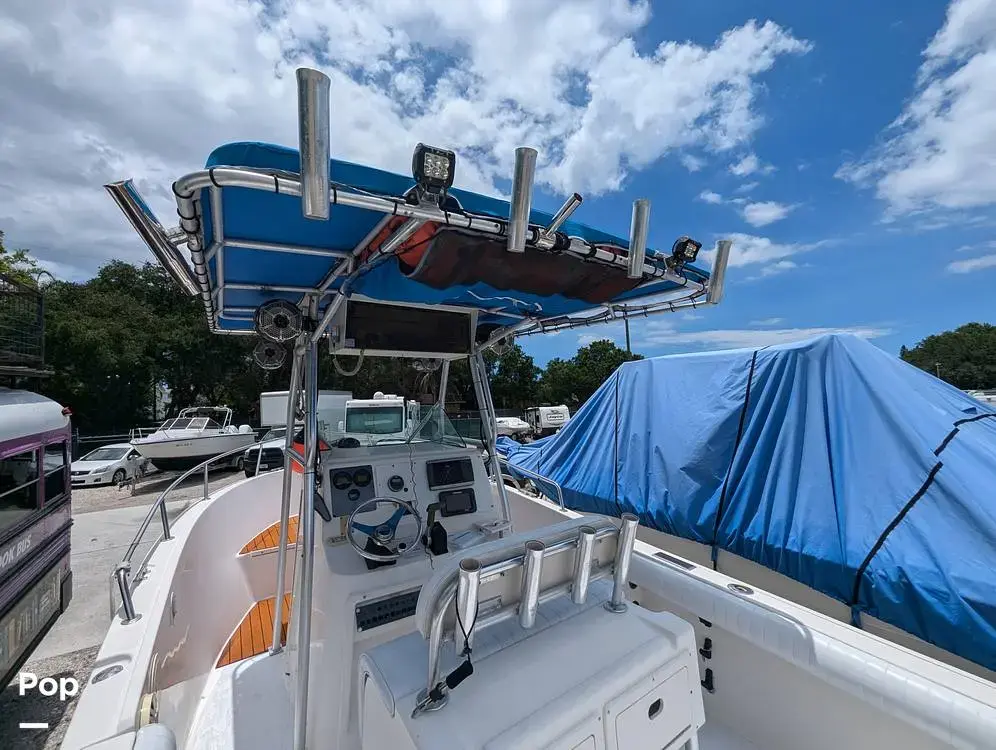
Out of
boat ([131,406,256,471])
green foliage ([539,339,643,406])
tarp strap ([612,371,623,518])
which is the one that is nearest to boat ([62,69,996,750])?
tarp strap ([612,371,623,518])

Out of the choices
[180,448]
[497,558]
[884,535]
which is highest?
[497,558]

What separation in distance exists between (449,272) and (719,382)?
11.9 feet

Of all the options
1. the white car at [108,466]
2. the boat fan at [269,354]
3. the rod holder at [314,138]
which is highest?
the rod holder at [314,138]

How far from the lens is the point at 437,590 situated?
1270mm

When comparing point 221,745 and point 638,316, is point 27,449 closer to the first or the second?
point 221,745

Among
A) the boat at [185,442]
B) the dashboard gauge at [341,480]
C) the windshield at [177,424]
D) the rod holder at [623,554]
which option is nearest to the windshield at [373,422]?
the dashboard gauge at [341,480]

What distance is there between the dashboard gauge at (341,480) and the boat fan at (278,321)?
796 mm

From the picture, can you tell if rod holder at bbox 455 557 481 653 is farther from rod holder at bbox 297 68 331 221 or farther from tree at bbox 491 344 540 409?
tree at bbox 491 344 540 409

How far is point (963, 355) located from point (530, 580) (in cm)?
7671

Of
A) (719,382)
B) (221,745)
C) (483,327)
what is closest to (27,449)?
(221,745)

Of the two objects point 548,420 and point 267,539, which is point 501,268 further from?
point 548,420

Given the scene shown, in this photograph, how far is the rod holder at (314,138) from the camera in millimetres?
1008

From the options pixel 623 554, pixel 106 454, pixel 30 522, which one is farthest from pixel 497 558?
pixel 106 454

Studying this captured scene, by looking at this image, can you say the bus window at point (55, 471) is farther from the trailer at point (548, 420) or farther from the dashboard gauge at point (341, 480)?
the trailer at point (548, 420)
